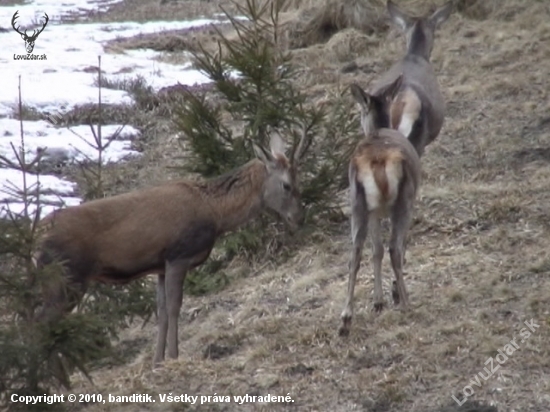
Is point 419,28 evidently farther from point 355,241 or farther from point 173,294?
point 173,294

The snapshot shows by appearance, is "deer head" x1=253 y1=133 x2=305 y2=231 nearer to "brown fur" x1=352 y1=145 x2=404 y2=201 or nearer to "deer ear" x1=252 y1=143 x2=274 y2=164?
"deer ear" x1=252 y1=143 x2=274 y2=164

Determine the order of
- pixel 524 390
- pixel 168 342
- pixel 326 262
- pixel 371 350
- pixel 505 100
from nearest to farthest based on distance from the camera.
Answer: pixel 524 390 < pixel 371 350 < pixel 168 342 < pixel 326 262 < pixel 505 100

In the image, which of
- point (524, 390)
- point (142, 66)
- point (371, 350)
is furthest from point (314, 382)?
point (142, 66)

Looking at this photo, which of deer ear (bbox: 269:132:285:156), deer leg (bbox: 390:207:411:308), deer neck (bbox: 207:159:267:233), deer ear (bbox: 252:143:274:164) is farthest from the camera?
deer ear (bbox: 269:132:285:156)

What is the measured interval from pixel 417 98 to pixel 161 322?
3310mm

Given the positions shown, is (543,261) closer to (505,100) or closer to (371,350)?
(371,350)

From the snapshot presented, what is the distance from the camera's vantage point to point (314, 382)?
352 inches

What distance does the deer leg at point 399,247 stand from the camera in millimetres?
9781

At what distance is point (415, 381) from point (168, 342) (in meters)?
2.24

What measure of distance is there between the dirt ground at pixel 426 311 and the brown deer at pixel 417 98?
0.89 m

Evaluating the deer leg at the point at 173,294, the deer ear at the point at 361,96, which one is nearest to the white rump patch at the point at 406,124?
the deer ear at the point at 361,96

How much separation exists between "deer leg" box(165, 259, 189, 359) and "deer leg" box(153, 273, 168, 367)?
5cm

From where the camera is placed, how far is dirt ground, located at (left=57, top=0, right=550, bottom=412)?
8773mm

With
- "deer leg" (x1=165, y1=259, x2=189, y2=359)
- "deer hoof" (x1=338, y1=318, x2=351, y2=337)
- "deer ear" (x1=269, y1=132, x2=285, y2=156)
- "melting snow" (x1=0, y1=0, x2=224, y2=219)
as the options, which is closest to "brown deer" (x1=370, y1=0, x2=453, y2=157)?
"deer ear" (x1=269, y1=132, x2=285, y2=156)
